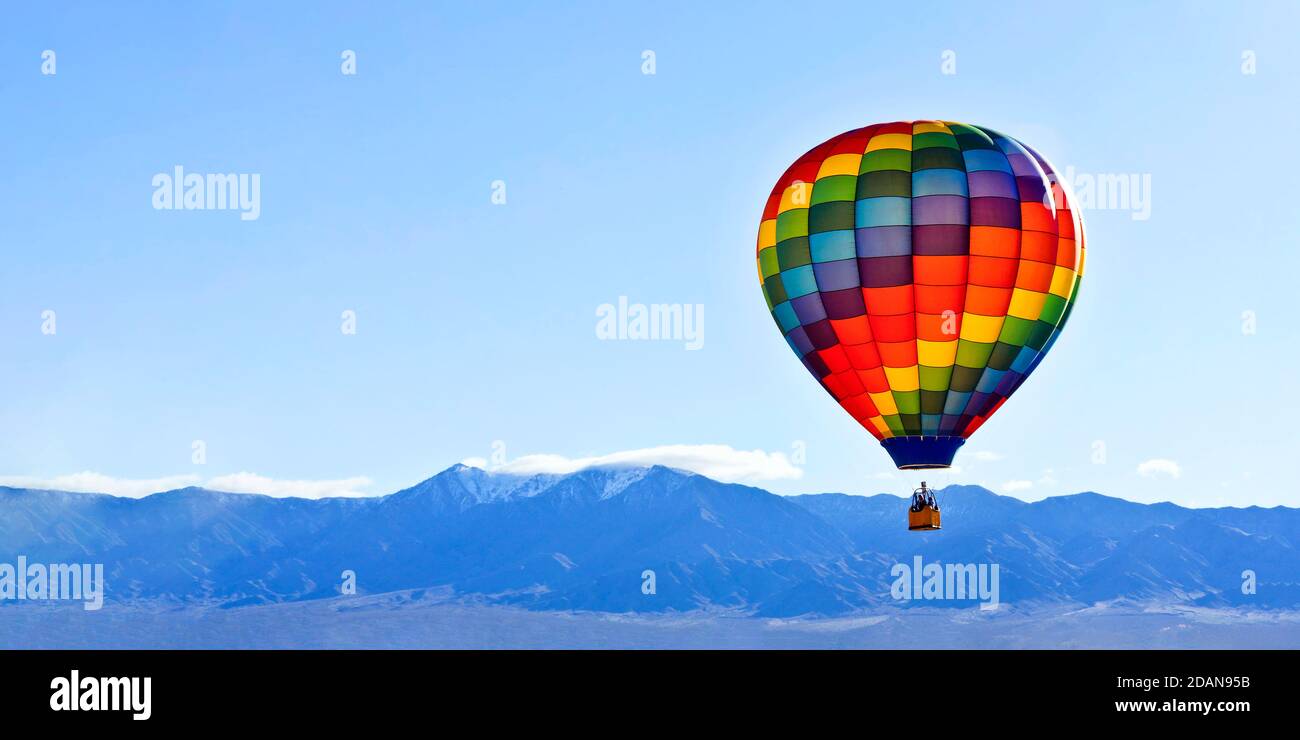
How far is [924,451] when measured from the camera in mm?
59969

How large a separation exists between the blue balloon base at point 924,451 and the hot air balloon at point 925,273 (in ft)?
0.14

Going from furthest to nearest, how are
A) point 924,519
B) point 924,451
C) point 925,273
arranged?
point 925,273
point 924,451
point 924,519

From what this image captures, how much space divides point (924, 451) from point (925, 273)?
5553mm

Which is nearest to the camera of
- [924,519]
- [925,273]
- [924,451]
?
[924,519]

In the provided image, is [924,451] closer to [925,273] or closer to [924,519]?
[924,519]

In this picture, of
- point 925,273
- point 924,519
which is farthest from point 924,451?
point 925,273

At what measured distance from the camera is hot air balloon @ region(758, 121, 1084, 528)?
198 feet
